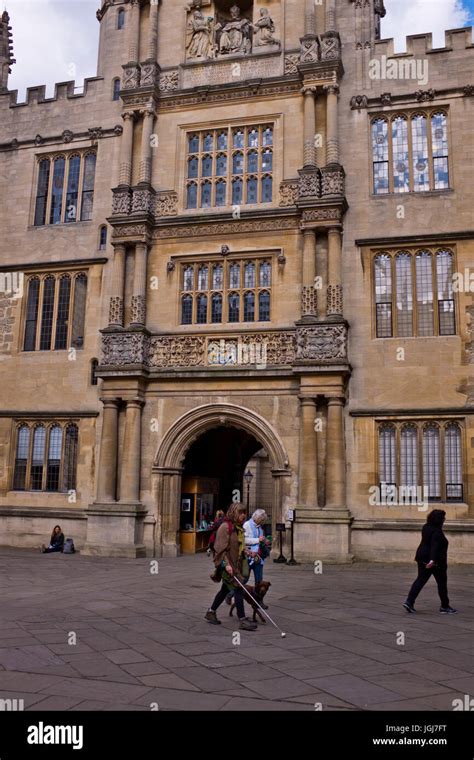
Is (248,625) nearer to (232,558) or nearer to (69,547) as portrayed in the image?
(232,558)

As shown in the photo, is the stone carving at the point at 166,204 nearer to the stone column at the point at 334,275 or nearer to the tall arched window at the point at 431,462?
the stone column at the point at 334,275

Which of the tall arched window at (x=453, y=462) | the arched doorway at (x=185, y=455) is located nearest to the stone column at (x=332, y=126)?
the arched doorway at (x=185, y=455)

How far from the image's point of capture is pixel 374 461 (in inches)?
772

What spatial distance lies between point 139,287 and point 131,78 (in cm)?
737

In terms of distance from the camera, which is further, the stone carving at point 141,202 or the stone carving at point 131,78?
the stone carving at point 131,78

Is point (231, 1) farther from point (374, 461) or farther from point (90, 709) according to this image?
point (90, 709)

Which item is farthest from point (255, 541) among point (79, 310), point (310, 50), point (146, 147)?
point (310, 50)

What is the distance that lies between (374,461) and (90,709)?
14601 mm

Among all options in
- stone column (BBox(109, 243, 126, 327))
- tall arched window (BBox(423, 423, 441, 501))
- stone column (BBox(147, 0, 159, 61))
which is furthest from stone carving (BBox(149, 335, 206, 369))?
stone column (BBox(147, 0, 159, 61))

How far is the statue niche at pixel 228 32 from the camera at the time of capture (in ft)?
75.6

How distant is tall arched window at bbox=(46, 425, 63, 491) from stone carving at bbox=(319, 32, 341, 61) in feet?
46.8

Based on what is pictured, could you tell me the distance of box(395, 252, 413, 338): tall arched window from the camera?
20.3 metres

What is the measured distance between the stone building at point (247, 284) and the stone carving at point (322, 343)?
7 centimetres

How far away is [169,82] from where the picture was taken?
23594mm
